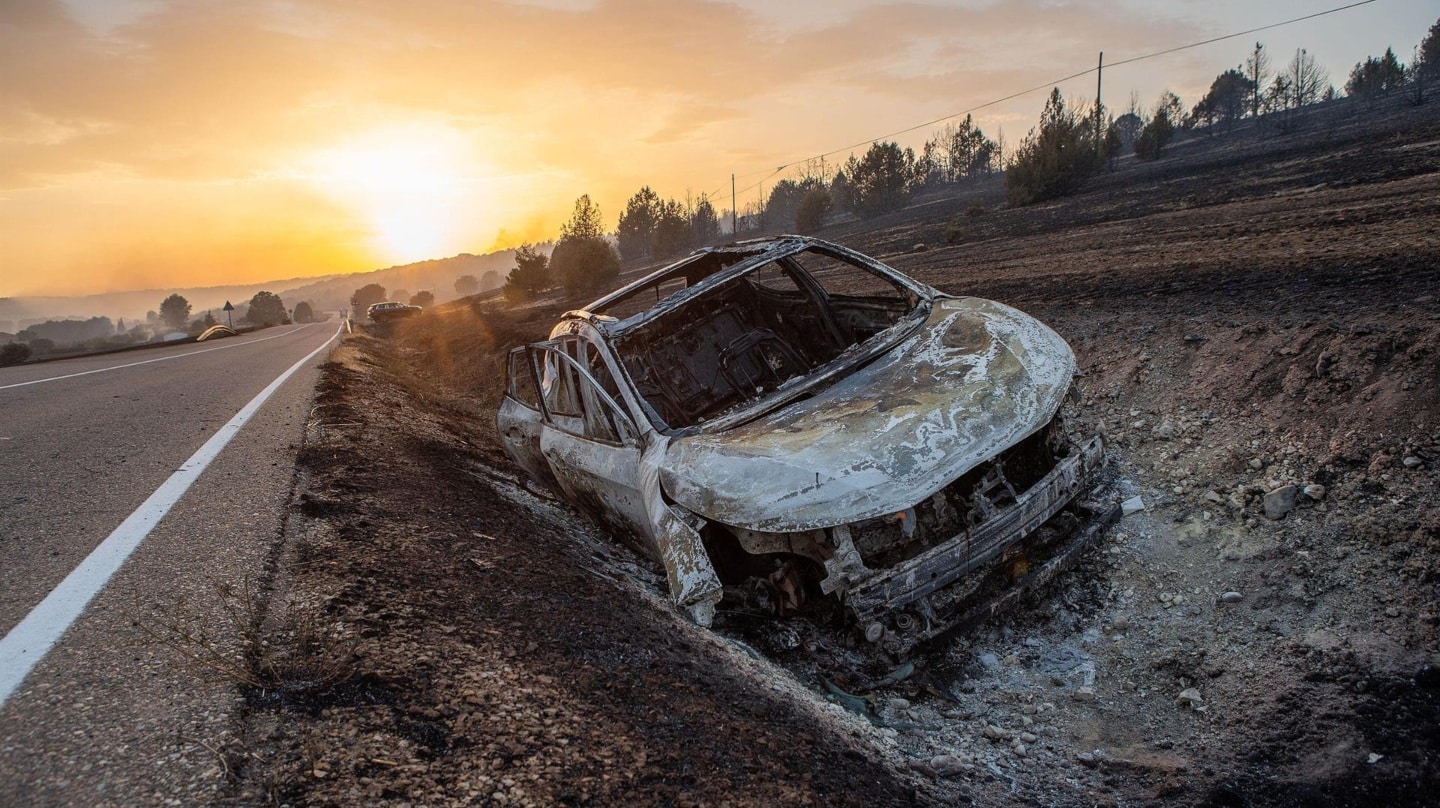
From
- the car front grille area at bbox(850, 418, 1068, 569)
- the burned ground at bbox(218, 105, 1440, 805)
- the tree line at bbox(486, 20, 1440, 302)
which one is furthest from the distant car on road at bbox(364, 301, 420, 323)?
the car front grille area at bbox(850, 418, 1068, 569)

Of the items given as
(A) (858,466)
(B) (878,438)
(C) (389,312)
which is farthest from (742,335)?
(C) (389,312)

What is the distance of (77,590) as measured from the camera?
2.86m

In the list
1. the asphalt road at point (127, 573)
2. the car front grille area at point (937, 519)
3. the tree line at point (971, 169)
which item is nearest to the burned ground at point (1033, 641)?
the asphalt road at point (127, 573)

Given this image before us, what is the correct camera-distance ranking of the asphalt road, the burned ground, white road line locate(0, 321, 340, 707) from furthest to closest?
1. white road line locate(0, 321, 340, 707)
2. the burned ground
3. the asphalt road

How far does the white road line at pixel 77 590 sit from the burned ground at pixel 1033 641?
681 millimetres

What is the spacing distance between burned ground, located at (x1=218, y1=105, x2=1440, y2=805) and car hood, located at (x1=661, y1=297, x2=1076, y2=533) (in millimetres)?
776

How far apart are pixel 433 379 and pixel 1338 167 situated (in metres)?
22.3

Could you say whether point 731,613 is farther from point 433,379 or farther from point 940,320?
point 433,379

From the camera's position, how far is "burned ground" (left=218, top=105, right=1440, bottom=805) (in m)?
2.15

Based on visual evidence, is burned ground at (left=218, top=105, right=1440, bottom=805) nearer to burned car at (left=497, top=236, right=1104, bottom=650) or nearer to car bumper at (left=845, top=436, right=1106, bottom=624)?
burned car at (left=497, top=236, right=1104, bottom=650)

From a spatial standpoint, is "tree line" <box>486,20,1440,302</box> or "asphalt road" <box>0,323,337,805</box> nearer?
"asphalt road" <box>0,323,337,805</box>

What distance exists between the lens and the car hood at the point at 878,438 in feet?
9.73

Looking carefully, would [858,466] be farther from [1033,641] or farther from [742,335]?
[742,335]

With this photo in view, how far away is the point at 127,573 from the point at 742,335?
13.5 ft
